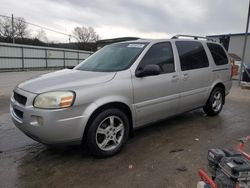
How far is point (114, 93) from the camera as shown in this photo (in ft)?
10.3

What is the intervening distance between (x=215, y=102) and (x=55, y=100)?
3905 millimetres

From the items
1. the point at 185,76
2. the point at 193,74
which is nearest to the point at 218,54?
the point at 193,74

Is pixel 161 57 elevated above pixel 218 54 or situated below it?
below

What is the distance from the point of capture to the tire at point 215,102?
16.6 ft

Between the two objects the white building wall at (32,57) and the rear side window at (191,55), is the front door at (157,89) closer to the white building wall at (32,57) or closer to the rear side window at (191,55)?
the rear side window at (191,55)

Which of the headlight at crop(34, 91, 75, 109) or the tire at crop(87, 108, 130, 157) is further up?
the headlight at crop(34, 91, 75, 109)

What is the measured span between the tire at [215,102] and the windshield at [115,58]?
2252mm

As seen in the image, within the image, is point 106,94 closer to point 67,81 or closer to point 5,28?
point 67,81

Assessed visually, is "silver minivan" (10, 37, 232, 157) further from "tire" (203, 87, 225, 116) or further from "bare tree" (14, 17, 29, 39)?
"bare tree" (14, 17, 29, 39)

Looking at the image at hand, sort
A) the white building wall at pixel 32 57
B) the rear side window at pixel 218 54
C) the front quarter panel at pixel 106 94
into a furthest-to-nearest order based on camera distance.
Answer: the white building wall at pixel 32 57 → the rear side window at pixel 218 54 → the front quarter panel at pixel 106 94

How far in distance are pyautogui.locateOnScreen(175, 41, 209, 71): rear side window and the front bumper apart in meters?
2.32

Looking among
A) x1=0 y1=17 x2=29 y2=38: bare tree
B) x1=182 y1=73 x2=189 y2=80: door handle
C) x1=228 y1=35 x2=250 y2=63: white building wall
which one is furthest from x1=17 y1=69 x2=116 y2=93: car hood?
x1=0 y1=17 x2=29 y2=38: bare tree

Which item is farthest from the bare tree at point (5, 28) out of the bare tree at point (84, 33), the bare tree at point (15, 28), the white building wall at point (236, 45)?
the white building wall at point (236, 45)

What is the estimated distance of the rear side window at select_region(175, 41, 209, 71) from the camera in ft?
14.0
